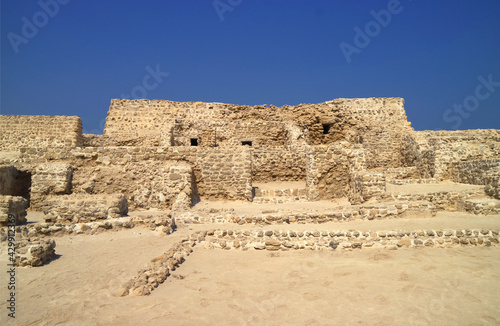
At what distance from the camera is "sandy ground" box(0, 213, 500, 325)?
371 centimetres

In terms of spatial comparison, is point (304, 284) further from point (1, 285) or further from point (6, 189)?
point (6, 189)

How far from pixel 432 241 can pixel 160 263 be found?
553cm

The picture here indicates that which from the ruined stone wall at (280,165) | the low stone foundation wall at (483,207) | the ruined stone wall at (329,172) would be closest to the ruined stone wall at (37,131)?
the ruined stone wall at (280,165)

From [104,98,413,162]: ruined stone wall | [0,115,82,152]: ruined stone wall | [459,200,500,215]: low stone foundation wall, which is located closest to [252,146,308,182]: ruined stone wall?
[104,98,413,162]: ruined stone wall

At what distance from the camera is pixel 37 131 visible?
16984 mm

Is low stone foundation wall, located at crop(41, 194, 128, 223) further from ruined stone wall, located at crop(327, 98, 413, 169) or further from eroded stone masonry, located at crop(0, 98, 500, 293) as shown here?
ruined stone wall, located at crop(327, 98, 413, 169)

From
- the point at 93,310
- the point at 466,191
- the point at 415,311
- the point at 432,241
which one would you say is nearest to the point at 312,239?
the point at 432,241

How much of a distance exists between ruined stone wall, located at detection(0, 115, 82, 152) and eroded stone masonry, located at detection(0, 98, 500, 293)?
0.05 meters

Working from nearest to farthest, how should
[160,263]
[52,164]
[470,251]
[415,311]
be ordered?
[415,311]
[160,263]
[470,251]
[52,164]

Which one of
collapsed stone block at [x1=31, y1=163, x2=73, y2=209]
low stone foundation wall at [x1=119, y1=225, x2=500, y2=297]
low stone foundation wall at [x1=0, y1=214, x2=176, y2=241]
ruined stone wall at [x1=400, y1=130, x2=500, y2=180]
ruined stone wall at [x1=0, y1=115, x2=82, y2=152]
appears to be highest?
ruined stone wall at [x1=0, y1=115, x2=82, y2=152]

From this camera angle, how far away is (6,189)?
11.0m

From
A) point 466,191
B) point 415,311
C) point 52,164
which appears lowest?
point 415,311

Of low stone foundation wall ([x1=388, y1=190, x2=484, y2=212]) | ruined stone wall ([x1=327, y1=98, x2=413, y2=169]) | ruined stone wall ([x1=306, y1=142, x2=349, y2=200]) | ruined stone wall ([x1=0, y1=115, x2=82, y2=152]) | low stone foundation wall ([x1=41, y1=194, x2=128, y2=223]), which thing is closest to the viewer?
low stone foundation wall ([x1=41, y1=194, x2=128, y2=223])

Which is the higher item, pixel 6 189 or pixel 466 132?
pixel 466 132
